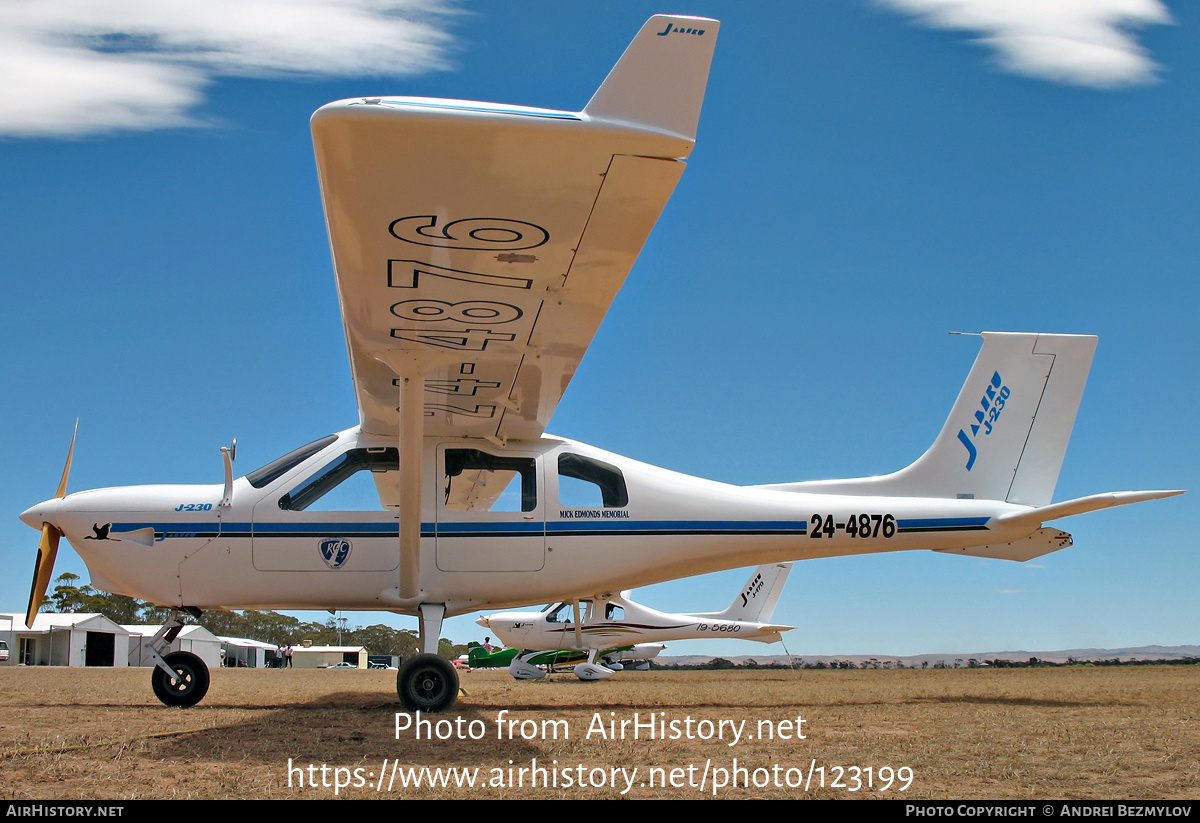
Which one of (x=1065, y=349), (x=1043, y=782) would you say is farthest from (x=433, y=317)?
(x=1065, y=349)

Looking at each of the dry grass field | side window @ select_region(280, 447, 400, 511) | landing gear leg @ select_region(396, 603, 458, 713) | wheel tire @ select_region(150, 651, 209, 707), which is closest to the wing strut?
landing gear leg @ select_region(396, 603, 458, 713)

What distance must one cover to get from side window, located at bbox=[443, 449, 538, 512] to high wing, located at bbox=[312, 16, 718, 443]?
1.82 metres

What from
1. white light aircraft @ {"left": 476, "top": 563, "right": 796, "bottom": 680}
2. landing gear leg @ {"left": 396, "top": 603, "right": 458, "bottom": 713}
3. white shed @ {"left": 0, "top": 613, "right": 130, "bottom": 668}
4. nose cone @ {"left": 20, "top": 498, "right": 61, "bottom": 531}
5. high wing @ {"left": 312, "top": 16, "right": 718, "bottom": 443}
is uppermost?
high wing @ {"left": 312, "top": 16, "right": 718, "bottom": 443}

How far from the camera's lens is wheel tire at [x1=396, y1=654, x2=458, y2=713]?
7.16 m

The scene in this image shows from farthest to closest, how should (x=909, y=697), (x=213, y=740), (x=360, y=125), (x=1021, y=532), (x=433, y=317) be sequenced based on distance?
(x=909, y=697) < (x=1021, y=532) < (x=433, y=317) < (x=213, y=740) < (x=360, y=125)

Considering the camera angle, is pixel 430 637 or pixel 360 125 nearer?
pixel 360 125

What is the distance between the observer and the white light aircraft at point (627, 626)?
19.6 metres

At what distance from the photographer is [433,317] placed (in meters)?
5.84

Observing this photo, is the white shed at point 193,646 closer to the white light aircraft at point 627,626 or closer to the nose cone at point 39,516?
the white light aircraft at point 627,626

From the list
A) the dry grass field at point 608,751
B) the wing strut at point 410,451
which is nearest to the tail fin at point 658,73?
the wing strut at point 410,451

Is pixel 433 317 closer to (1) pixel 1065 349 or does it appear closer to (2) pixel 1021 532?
(2) pixel 1021 532

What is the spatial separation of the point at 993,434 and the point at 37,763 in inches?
339

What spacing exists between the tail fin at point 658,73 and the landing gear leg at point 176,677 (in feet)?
20.8

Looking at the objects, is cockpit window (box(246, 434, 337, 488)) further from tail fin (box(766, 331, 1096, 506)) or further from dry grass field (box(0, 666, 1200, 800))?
tail fin (box(766, 331, 1096, 506))
